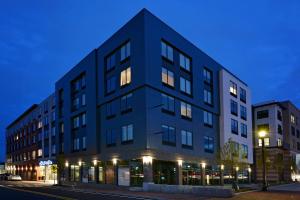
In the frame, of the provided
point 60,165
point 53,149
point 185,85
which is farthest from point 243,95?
point 53,149

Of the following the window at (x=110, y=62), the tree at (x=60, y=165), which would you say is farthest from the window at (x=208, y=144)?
the tree at (x=60, y=165)

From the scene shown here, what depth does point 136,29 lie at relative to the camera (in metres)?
48.1

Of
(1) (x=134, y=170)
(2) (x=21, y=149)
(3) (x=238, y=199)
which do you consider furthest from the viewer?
(2) (x=21, y=149)

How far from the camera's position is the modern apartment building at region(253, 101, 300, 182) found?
8225 cm

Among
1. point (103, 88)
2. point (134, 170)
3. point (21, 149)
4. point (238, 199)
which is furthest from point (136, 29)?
point (21, 149)

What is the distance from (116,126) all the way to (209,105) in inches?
656

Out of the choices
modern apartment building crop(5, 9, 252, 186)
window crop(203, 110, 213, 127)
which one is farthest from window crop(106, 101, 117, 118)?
window crop(203, 110, 213, 127)

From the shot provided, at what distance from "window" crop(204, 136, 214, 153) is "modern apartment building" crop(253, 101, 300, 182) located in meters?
21.2

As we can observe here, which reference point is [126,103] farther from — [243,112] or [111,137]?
[243,112]

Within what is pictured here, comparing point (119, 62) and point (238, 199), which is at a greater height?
point (119, 62)

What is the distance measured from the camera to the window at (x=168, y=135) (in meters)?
48.3

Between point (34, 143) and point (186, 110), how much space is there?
5848cm

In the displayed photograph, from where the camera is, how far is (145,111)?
1789 inches

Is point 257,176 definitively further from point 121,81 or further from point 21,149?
point 21,149
